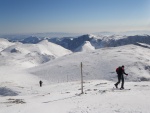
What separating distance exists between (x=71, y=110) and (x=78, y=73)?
76.3m

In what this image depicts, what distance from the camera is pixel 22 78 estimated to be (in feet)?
292

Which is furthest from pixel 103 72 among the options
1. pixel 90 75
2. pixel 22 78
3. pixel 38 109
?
pixel 38 109

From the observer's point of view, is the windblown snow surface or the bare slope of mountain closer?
the windblown snow surface

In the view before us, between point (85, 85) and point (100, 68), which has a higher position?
point (85, 85)

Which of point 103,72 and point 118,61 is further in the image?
point 118,61

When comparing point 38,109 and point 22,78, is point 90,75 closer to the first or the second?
point 22,78

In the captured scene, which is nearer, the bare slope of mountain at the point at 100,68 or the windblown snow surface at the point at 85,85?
the windblown snow surface at the point at 85,85

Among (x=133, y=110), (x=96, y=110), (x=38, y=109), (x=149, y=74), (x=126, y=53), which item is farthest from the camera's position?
(x=126, y=53)

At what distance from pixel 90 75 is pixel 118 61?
18.8m

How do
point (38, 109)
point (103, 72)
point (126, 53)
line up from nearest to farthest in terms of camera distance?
1. point (38, 109)
2. point (103, 72)
3. point (126, 53)

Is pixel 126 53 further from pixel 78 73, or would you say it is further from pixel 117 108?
pixel 117 108

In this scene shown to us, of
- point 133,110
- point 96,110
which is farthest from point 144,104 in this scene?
point 96,110

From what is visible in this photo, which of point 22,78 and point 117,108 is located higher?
point 117,108

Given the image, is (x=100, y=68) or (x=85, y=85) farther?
(x=100, y=68)
